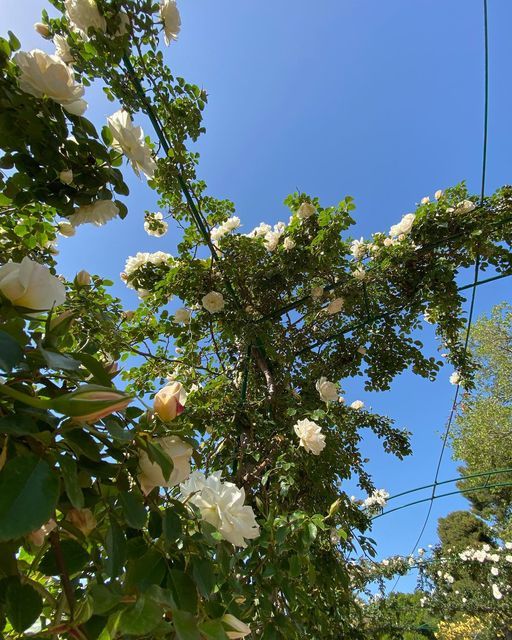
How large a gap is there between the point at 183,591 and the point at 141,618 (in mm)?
121

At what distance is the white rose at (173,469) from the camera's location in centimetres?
44

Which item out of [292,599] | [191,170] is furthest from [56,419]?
[191,170]

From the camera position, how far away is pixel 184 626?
36 centimetres

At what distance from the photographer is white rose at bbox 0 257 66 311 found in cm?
42

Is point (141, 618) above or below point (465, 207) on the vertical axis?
below

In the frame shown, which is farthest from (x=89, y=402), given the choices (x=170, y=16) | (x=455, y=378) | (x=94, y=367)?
(x=455, y=378)

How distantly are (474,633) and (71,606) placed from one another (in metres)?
11.2

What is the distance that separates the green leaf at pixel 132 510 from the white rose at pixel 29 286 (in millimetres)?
217

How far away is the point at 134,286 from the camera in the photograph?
8.32ft

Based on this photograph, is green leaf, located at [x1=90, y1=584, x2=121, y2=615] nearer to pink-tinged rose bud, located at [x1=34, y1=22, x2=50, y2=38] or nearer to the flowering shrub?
the flowering shrub

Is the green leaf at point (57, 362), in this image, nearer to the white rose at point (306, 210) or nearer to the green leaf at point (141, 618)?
the green leaf at point (141, 618)

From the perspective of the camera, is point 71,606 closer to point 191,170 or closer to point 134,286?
point 191,170

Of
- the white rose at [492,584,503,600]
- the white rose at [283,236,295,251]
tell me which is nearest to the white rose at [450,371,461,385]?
the white rose at [283,236,295,251]

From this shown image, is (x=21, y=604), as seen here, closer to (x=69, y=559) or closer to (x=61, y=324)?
(x=69, y=559)
